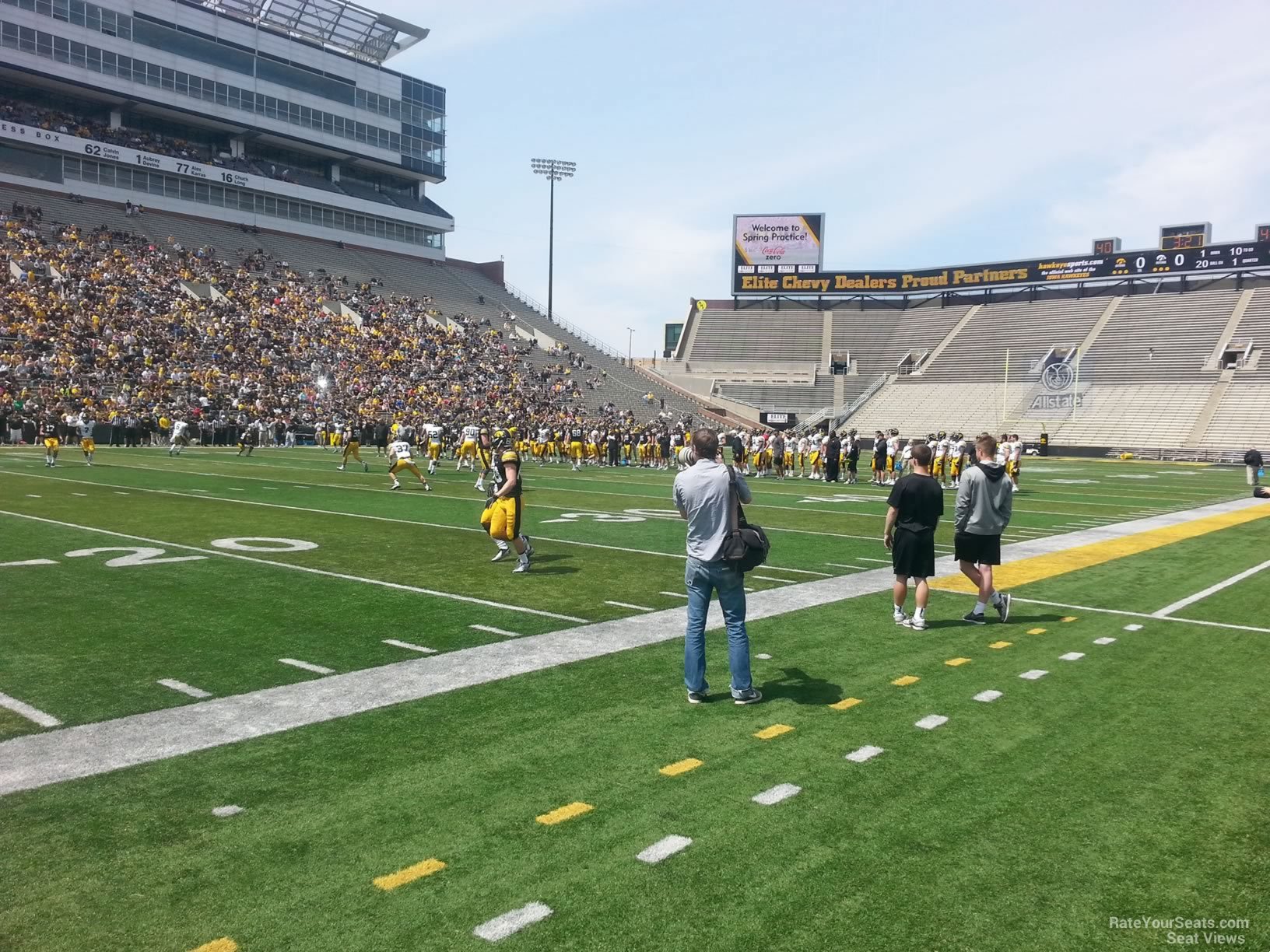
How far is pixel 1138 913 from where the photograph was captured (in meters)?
3.48

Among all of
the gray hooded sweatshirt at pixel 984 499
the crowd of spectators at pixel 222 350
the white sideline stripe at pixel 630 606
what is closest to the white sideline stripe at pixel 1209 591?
the gray hooded sweatshirt at pixel 984 499

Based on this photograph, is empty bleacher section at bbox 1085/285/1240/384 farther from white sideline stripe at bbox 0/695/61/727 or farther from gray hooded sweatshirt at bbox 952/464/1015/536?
white sideline stripe at bbox 0/695/61/727

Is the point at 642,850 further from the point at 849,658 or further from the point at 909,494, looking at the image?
the point at 909,494

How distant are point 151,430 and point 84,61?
27.5 m

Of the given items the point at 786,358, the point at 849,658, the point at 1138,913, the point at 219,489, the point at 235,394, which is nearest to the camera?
the point at 1138,913

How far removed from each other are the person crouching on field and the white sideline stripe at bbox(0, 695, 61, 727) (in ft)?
22.7

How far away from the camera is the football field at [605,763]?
345cm

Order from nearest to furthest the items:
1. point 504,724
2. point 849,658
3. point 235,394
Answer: point 504,724 → point 849,658 → point 235,394

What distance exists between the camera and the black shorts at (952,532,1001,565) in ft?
28.0

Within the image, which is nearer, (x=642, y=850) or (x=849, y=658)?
(x=642, y=850)

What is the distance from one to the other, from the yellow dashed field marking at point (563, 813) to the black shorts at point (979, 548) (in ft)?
17.7

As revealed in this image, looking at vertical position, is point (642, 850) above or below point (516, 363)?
below

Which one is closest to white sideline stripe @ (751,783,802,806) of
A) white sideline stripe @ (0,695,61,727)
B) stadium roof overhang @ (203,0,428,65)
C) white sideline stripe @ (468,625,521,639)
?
white sideline stripe @ (468,625,521,639)

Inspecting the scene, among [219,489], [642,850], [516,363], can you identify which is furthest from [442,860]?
[516,363]
